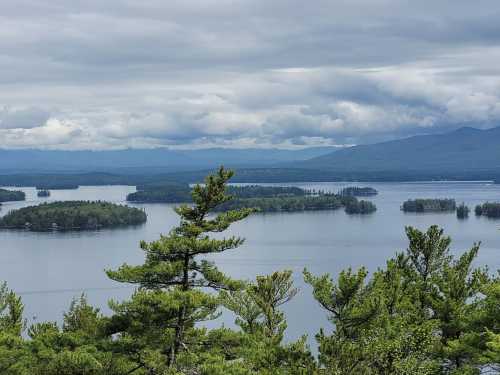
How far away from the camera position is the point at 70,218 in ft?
424

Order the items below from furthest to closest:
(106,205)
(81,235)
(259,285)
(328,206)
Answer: (328,206) → (106,205) → (81,235) → (259,285)

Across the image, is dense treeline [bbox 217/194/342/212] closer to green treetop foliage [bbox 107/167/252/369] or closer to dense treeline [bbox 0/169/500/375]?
dense treeline [bbox 0/169/500/375]

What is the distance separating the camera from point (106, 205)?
141750 millimetres

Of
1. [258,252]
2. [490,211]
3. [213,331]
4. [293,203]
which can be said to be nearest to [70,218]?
[258,252]

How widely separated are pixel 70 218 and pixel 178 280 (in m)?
118

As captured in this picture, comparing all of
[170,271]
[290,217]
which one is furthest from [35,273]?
[290,217]

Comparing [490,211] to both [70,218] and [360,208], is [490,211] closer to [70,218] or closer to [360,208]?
[360,208]

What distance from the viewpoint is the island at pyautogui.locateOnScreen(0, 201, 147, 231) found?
128 m

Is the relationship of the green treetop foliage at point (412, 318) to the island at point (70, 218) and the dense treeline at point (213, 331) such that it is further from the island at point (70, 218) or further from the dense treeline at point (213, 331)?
the island at point (70, 218)

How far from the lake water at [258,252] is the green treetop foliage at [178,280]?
2935cm

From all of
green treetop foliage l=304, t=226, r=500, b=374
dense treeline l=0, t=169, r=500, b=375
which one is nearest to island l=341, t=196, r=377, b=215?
green treetop foliage l=304, t=226, r=500, b=374

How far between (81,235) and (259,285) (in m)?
99.3

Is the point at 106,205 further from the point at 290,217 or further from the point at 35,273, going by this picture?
the point at 35,273

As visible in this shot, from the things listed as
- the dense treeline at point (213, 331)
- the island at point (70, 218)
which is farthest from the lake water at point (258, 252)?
the dense treeline at point (213, 331)
